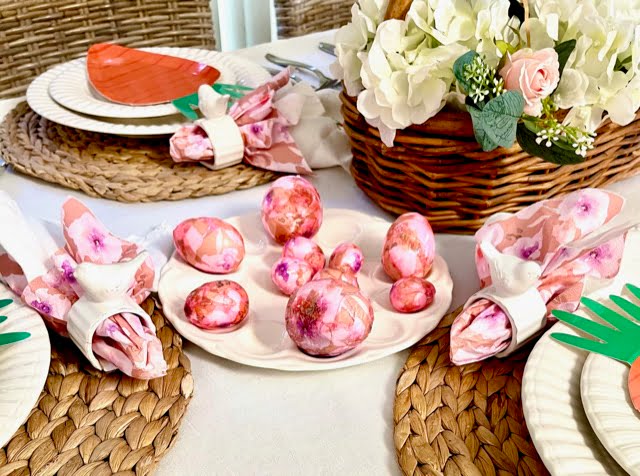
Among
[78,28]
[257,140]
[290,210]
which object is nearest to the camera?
[290,210]

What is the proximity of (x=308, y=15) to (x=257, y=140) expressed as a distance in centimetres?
97

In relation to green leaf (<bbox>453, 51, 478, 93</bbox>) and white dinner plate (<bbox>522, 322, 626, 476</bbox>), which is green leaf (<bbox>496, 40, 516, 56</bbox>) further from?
white dinner plate (<bbox>522, 322, 626, 476</bbox>)

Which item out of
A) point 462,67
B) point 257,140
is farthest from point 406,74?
point 257,140

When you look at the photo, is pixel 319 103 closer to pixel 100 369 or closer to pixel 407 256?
pixel 407 256

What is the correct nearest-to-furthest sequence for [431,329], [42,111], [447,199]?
[431,329] < [447,199] < [42,111]

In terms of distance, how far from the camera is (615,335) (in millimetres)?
598

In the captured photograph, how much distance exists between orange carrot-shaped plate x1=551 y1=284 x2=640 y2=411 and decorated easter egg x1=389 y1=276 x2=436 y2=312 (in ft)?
0.40

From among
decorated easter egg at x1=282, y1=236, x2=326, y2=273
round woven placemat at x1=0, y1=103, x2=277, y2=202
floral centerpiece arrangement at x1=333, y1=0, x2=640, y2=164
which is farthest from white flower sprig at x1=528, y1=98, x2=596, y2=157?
round woven placemat at x1=0, y1=103, x2=277, y2=202

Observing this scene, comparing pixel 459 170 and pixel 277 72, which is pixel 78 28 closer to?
pixel 277 72

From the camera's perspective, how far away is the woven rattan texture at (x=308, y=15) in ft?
5.88

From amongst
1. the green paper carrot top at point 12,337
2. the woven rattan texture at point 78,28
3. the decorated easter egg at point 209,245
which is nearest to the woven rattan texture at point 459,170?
the decorated easter egg at point 209,245

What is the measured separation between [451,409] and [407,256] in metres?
0.17

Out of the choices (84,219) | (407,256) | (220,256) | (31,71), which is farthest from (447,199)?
(31,71)

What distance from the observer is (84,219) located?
2.31 feet
